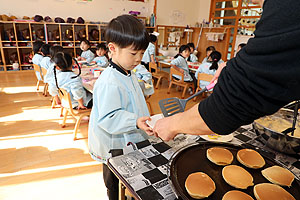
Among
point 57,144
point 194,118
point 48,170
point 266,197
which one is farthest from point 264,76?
point 57,144

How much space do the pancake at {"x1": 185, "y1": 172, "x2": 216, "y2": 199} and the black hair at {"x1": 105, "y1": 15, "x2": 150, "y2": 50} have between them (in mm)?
640

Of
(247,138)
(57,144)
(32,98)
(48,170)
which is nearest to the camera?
(247,138)

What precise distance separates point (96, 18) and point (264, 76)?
6.38 metres

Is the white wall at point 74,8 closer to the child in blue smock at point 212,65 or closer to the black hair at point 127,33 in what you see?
the child in blue smock at point 212,65

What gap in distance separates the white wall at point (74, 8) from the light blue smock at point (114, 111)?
18.4 ft

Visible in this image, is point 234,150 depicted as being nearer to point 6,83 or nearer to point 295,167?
point 295,167

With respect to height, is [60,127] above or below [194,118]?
below

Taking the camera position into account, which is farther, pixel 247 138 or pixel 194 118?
pixel 247 138

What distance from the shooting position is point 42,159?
80.5 inches

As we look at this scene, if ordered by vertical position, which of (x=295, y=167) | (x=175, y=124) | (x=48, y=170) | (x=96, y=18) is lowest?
(x=48, y=170)

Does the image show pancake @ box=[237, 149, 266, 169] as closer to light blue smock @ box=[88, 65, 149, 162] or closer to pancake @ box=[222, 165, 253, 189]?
pancake @ box=[222, 165, 253, 189]

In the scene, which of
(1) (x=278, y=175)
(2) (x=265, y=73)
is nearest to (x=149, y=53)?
(1) (x=278, y=175)

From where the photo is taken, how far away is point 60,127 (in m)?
2.71

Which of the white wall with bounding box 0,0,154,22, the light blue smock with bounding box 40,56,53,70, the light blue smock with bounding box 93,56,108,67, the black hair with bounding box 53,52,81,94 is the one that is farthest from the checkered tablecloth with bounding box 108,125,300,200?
the white wall with bounding box 0,0,154,22
